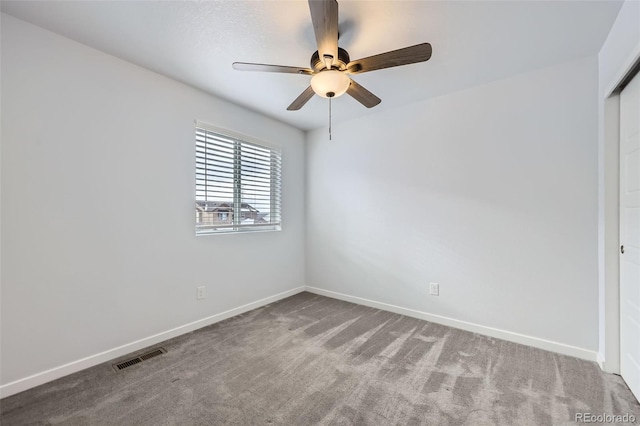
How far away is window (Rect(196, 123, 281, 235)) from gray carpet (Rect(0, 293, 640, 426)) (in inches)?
47.3

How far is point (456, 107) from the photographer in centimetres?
276

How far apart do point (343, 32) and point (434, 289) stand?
2.54 metres

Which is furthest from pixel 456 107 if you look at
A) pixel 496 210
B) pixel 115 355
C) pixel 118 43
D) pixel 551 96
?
pixel 115 355

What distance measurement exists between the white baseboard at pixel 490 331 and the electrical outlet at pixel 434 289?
23cm

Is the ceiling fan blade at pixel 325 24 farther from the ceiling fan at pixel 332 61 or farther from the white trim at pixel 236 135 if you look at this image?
the white trim at pixel 236 135

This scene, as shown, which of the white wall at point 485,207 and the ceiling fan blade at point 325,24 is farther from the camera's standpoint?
the white wall at point 485,207

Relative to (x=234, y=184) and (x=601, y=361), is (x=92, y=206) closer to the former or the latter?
(x=234, y=184)

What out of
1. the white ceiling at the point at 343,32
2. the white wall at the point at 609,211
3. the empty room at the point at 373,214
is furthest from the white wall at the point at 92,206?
the white wall at the point at 609,211

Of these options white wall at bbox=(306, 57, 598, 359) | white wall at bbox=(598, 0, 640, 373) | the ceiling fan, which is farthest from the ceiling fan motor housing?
white wall at bbox=(598, 0, 640, 373)

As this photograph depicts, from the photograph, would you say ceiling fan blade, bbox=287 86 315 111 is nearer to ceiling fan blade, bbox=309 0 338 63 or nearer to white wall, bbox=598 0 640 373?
ceiling fan blade, bbox=309 0 338 63

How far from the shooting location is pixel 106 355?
2121 mm

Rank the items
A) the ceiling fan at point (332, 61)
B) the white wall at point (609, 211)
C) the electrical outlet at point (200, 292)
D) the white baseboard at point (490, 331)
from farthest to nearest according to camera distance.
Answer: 1. the electrical outlet at point (200, 292)
2. the white baseboard at point (490, 331)
3. the white wall at point (609, 211)
4. the ceiling fan at point (332, 61)

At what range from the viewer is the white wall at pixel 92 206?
177 centimetres

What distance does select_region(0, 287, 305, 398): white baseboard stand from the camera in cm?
175
